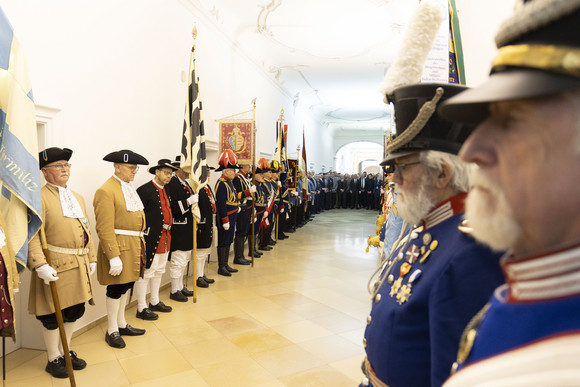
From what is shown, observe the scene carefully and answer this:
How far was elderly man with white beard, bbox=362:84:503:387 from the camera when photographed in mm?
924

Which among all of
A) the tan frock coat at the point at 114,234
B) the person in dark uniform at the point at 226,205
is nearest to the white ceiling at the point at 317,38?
the person in dark uniform at the point at 226,205

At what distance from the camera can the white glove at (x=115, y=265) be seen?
3346mm

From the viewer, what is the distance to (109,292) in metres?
3.53

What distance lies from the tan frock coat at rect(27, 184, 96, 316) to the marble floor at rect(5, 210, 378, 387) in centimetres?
57

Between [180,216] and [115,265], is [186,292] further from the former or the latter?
[115,265]

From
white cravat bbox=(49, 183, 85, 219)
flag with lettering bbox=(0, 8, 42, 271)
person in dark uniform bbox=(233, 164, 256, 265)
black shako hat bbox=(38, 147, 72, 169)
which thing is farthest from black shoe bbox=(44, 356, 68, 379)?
person in dark uniform bbox=(233, 164, 256, 265)

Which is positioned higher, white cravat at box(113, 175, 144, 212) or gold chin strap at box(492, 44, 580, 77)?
gold chin strap at box(492, 44, 580, 77)

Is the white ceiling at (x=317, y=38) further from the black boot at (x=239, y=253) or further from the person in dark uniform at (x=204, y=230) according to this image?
the black boot at (x=239, y=253)

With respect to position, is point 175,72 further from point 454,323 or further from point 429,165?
point 454,323

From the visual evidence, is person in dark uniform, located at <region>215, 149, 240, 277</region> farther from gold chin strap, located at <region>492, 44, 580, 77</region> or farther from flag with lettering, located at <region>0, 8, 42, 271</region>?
gold chin strap, located at <region>492, 44, 580, 77</region>

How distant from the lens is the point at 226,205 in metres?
5.86

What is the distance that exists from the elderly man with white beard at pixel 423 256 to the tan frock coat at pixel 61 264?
2.49 metres

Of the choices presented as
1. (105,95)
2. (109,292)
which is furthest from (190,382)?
(105,95)

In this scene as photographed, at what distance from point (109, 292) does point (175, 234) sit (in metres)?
1.29
